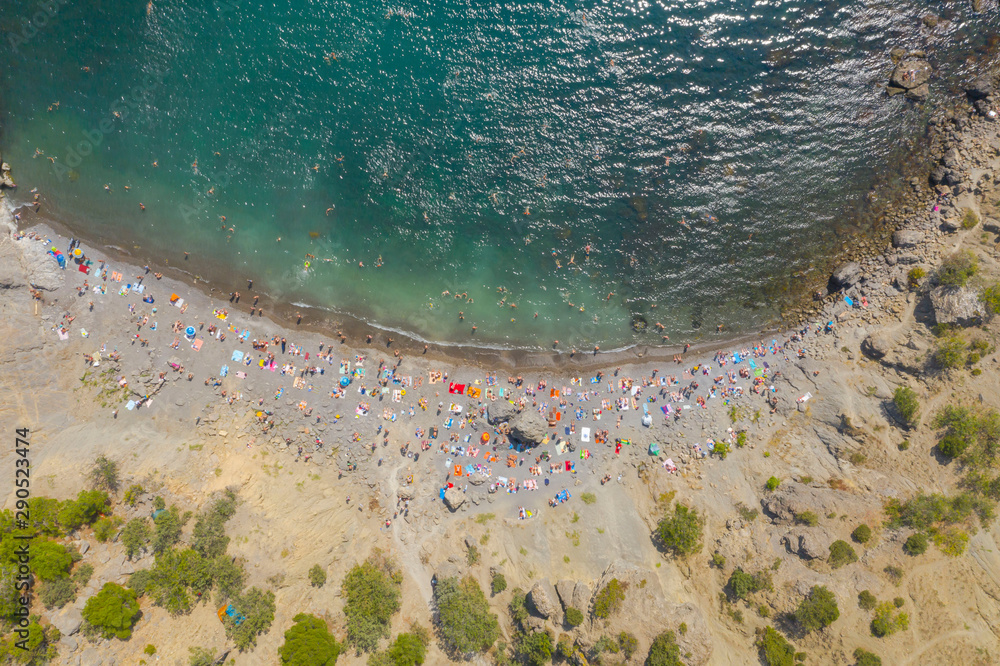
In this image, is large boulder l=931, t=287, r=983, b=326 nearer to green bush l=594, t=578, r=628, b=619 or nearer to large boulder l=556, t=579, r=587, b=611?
green bush l=594, t=578, r=628, b=619

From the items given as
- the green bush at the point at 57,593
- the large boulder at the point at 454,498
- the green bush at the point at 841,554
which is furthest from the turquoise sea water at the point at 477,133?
the green bush at the point at 57,593

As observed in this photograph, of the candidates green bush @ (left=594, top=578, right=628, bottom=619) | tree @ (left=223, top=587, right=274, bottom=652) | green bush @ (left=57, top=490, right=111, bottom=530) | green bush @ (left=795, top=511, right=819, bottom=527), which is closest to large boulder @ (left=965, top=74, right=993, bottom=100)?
green bush @ (left=795, top=511, right=819, bottom=527)

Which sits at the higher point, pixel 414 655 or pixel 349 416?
pixel 349 416

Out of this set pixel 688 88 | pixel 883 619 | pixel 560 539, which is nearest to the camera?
pixel 883 619

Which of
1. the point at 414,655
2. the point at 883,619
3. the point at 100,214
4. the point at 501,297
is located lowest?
the point at 414,655

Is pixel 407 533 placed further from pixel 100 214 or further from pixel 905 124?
pixel 905 124

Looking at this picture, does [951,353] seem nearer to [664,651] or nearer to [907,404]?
[907,404]

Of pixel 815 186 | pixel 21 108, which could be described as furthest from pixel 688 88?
pixel 21 108
